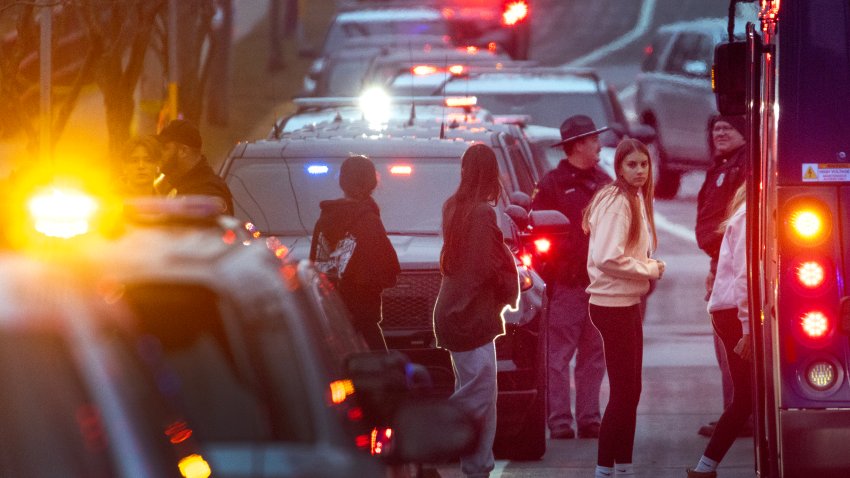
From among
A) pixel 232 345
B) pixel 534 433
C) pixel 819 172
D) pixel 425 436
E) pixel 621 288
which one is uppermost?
pixel 232 345

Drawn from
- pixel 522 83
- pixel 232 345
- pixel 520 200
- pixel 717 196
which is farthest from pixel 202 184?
pixel 522 83

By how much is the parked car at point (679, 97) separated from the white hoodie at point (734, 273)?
45.6 feet

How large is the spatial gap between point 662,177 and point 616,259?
16.6 meters

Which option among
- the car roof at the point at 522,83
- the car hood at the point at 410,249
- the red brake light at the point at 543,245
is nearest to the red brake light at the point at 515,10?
the car roof at the point at 522,83

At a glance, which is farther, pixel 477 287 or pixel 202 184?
pixel 202 184

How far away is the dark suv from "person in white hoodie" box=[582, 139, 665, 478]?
0.95 metres

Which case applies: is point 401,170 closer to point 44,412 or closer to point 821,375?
point 821,375

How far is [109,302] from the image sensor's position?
3.17 metres

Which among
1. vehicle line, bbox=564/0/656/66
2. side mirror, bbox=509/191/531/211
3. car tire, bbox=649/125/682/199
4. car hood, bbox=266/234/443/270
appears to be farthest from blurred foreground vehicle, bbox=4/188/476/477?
vehicle line, bbox=564/0/656/66

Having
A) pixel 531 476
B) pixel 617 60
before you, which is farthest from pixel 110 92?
pixel 617 60

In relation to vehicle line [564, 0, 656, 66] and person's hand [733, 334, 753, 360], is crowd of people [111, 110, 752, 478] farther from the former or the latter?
vehicle line [564, 0, 656, 66]

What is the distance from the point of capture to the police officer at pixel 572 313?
10.9m

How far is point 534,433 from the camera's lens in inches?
389

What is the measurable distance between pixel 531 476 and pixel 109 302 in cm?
654
